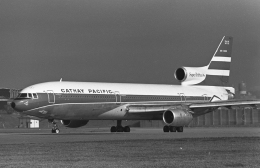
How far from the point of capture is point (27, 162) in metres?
17.7

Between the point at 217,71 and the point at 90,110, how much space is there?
18.6 metres

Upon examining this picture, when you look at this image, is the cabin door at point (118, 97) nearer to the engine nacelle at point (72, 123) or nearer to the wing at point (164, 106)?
the wing at point (164, 106)

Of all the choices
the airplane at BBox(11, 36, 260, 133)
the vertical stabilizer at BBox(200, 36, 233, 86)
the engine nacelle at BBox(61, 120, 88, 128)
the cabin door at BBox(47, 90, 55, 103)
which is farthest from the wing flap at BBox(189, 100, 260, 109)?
the cabin door at BBox(47, 90, 55, 103)

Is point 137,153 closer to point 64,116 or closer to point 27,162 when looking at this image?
point 27,162

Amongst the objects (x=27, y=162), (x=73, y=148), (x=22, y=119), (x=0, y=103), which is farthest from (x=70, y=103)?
(x=0, y=103)

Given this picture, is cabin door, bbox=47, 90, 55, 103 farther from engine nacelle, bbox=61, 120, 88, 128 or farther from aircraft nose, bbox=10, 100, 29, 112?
engine nacelle, bbox=61, 120, 88, 128

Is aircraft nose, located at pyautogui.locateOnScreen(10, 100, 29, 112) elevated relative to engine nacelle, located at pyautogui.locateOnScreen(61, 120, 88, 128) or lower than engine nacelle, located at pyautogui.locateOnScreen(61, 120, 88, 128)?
elevated

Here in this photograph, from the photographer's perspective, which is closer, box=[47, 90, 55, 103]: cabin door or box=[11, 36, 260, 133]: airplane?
box=[47, 90, 55, 103]: cabin door

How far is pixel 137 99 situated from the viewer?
4903 cm

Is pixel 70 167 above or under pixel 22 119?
above

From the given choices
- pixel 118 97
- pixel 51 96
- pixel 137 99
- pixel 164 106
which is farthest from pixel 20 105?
pixel 164 106

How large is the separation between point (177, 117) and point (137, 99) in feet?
18.4

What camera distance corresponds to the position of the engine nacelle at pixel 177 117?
4481 cm

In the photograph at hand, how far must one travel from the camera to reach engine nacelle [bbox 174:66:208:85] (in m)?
55.6
